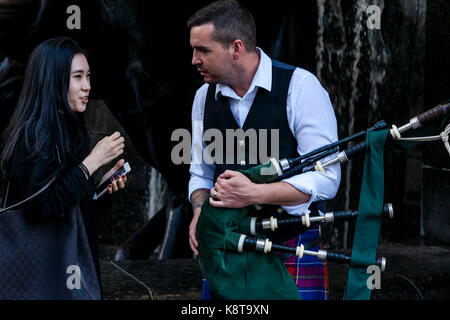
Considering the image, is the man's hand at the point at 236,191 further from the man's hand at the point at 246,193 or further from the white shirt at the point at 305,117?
the white shirt at the point at 305,117

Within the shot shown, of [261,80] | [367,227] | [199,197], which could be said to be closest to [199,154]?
[199,197]

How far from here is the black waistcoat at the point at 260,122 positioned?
258cm

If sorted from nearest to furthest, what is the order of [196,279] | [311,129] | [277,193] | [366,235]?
[366,235] < [277,193] < [311,129] < [196,279]

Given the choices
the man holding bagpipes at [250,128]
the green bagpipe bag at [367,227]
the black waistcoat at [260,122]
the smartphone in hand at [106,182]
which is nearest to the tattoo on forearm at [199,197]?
the man holding bagpipes at [250,128]

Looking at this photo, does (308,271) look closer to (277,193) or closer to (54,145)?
(277,193)

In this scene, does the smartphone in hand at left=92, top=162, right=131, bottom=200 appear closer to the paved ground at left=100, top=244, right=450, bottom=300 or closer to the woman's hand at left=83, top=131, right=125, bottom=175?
the woman's hand at left=83, top=131, right=125, bottom=175

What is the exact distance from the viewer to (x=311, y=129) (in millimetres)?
2486

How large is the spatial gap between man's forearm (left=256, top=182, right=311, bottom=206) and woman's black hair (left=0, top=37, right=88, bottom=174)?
744mm

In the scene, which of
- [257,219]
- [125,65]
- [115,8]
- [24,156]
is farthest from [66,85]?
[125,65]

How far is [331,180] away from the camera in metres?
2.44

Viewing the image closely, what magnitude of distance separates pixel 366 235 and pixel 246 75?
78 centimetres

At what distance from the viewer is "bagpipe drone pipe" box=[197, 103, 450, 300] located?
223 centimetres

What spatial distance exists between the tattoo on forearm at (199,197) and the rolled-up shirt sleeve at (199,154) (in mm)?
16

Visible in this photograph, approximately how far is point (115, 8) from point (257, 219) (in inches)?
101
